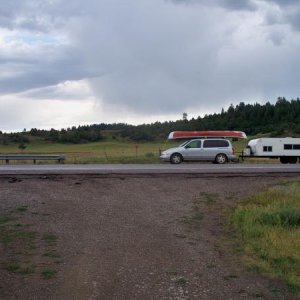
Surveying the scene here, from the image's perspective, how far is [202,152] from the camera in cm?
3456

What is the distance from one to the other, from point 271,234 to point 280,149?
3101cm

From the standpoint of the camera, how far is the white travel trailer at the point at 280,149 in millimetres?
41219

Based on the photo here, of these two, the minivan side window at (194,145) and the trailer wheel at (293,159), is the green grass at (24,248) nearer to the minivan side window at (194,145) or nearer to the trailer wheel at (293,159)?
the minivan side window at (194,145)

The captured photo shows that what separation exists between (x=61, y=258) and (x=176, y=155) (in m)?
25.7

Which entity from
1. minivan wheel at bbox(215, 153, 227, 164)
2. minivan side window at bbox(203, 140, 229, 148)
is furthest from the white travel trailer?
minivan wheel at bbox(215, 153, 227, 164)

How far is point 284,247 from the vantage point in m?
10.4

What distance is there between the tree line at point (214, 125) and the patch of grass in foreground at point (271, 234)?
10577cm

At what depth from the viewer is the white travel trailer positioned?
1623 inches

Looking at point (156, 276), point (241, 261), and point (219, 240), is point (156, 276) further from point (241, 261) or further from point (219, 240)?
point (219, 240)

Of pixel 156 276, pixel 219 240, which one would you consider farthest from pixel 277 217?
pixel 156 276

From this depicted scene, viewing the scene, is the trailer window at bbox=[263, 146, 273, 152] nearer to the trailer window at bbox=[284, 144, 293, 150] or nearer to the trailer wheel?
the trailer window at bbox=[284, 144, 293, 150]

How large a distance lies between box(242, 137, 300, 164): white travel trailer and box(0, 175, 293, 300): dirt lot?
76.9 feet

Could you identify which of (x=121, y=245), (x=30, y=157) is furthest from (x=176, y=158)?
(x=121, y=245)

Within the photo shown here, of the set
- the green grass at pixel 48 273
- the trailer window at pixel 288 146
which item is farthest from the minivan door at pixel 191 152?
the green grass at pixel 48 273
